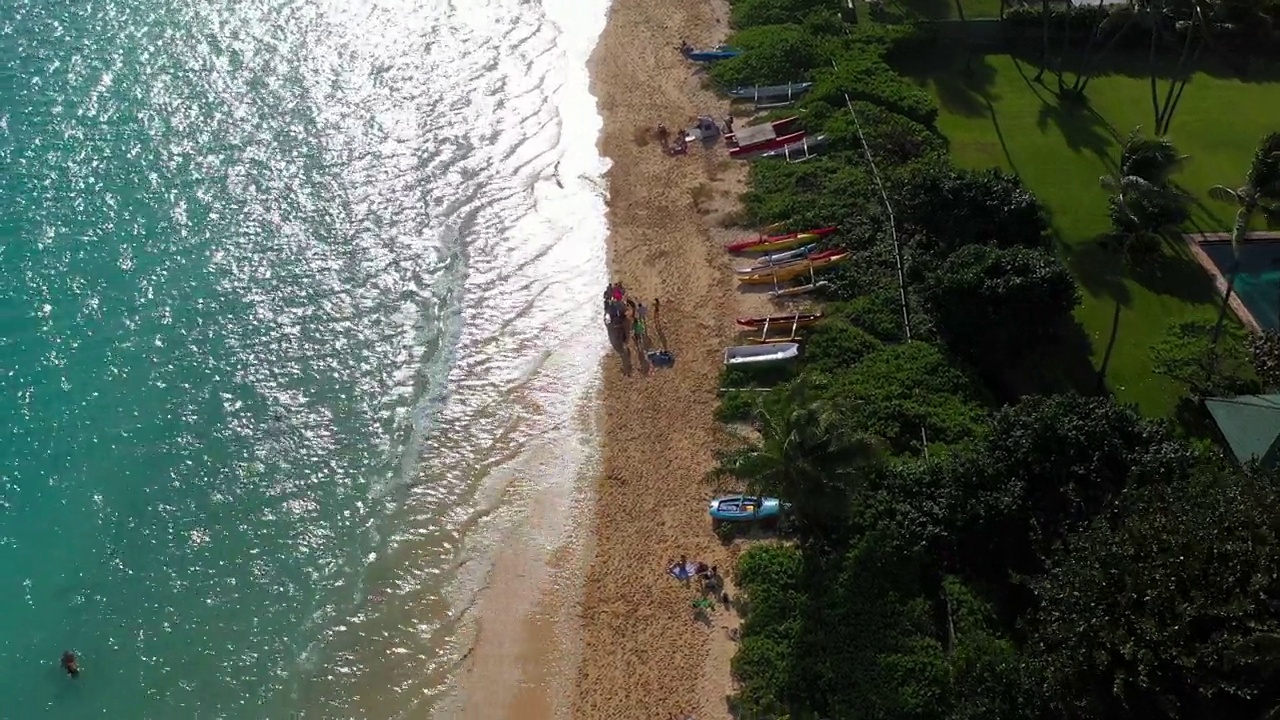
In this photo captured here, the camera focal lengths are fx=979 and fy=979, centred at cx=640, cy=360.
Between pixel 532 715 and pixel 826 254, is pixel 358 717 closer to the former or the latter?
pixel 532 715

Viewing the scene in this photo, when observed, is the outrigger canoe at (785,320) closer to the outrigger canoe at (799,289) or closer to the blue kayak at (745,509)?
the outrigger canoe at (799,289)

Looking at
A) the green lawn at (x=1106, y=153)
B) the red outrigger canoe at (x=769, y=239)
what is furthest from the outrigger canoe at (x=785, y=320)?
the green lawn at (x=1106, y=153)

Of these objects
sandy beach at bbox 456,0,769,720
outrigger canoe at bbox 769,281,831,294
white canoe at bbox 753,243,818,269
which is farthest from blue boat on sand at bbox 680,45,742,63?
outrigger canoe at bbox 769,281,831,294

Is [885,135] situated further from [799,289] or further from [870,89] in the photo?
[799,289]

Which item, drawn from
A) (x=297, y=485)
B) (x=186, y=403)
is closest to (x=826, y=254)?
(x=297, y=485)

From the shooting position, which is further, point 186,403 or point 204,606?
point 186,403
